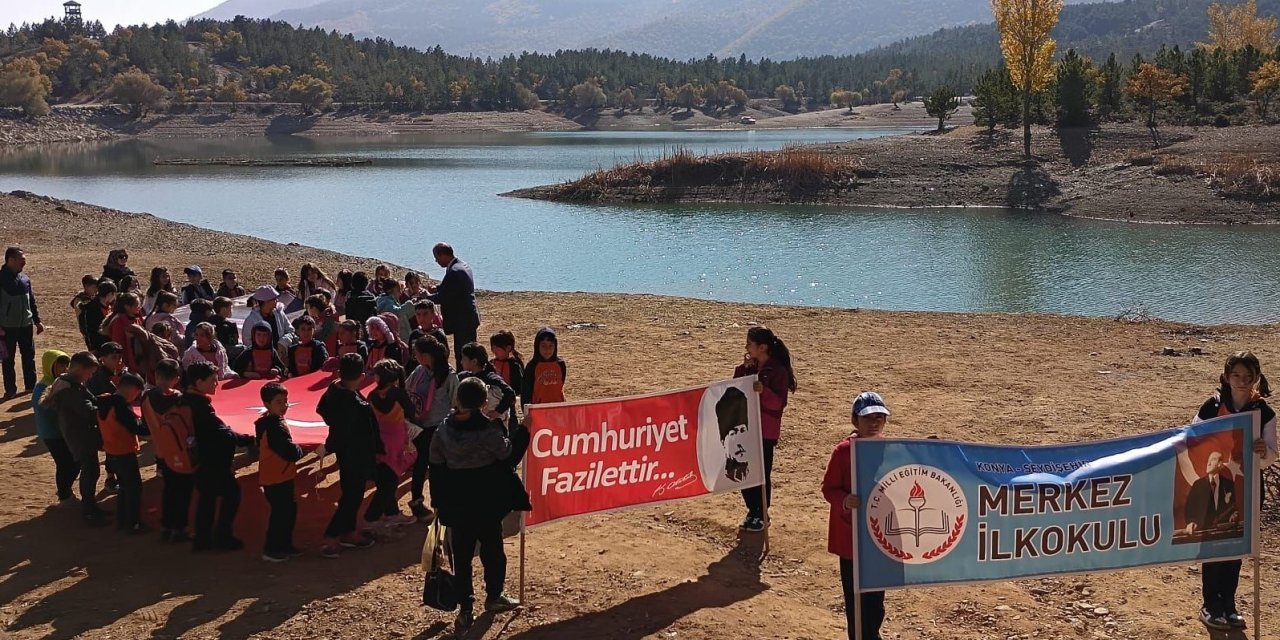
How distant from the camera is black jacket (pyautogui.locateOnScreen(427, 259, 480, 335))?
11430 millimetres

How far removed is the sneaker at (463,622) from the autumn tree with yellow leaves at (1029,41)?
59081 millimetres

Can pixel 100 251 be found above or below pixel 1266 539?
above

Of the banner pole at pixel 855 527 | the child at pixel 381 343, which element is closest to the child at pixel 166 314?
the child at pixel 381 343

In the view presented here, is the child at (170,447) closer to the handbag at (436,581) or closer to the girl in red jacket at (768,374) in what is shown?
the handbag at (436,581)

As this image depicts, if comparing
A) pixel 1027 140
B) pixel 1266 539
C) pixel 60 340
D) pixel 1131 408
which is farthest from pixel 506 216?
pixel 1266 539

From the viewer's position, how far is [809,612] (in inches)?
280

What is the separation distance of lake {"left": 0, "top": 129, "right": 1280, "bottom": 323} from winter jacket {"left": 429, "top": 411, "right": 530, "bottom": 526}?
20.9m

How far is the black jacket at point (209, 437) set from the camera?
7.70 meters

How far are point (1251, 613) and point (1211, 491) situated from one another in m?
1.24

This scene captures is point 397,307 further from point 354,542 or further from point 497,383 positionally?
point 497,383

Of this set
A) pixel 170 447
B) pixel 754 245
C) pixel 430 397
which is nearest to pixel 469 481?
pixel 430 397

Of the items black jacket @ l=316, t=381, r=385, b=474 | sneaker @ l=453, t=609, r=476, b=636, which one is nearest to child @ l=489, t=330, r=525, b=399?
black jacket @ l=316, t=381, r=385, b=474

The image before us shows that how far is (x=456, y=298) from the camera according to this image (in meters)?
11.5

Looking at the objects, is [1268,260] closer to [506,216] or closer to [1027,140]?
[1027,140]
